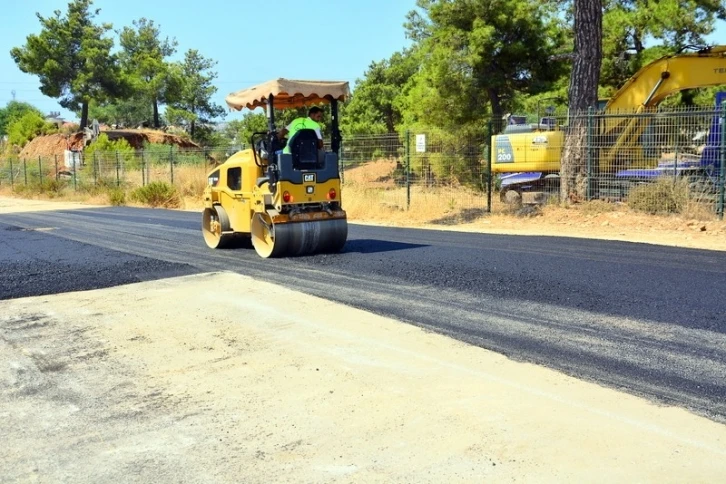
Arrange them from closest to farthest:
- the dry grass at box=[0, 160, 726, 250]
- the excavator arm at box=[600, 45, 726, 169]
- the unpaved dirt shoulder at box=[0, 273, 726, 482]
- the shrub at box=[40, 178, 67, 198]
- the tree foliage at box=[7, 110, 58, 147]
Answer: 1. the unpaved dirt shoulder at box=[0, 273, 726, 482]
2. the dry grass at box=[0, 160, 726, 250]
3. the excavator arm at box=[600, 45, 726, 169]
4. the shrub at box=[40, 178, 67, 198]
5. the tree foliage at box=[7, 110, 58, 147]

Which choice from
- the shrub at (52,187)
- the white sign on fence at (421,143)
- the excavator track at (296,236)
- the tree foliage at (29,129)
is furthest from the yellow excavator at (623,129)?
the tree foliage at (29,129)

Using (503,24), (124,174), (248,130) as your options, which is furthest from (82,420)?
(248,130)

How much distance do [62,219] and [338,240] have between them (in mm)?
11151

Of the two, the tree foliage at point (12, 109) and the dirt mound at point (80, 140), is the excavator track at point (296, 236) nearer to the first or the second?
the dirt mound at point (80, 140)

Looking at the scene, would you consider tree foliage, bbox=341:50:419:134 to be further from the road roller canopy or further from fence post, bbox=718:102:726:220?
the road roller canopy

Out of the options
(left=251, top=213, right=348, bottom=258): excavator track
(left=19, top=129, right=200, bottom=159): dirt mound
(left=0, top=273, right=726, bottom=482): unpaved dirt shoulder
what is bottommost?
(left=0, top=273, right=726, bottom=482): unpaved dirt shoulder

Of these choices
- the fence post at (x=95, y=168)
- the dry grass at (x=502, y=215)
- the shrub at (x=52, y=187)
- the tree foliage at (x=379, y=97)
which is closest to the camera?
the dry grass at (x=502, y=215)

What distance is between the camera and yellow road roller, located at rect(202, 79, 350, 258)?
9.59 meters

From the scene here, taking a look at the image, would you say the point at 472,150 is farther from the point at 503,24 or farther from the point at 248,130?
the point at 248,130

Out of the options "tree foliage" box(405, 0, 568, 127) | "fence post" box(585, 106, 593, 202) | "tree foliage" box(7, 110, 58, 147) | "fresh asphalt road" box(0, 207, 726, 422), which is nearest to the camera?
"fresh asphalt road" box(0, 207, 726, 422)

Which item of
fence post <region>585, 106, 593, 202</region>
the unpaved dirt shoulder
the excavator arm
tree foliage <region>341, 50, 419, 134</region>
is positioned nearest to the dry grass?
fence post <region>585, 106, 593, 202</region>

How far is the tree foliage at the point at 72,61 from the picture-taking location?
1768 inches

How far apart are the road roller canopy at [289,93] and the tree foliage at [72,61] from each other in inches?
1525

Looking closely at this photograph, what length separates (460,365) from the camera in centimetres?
493
